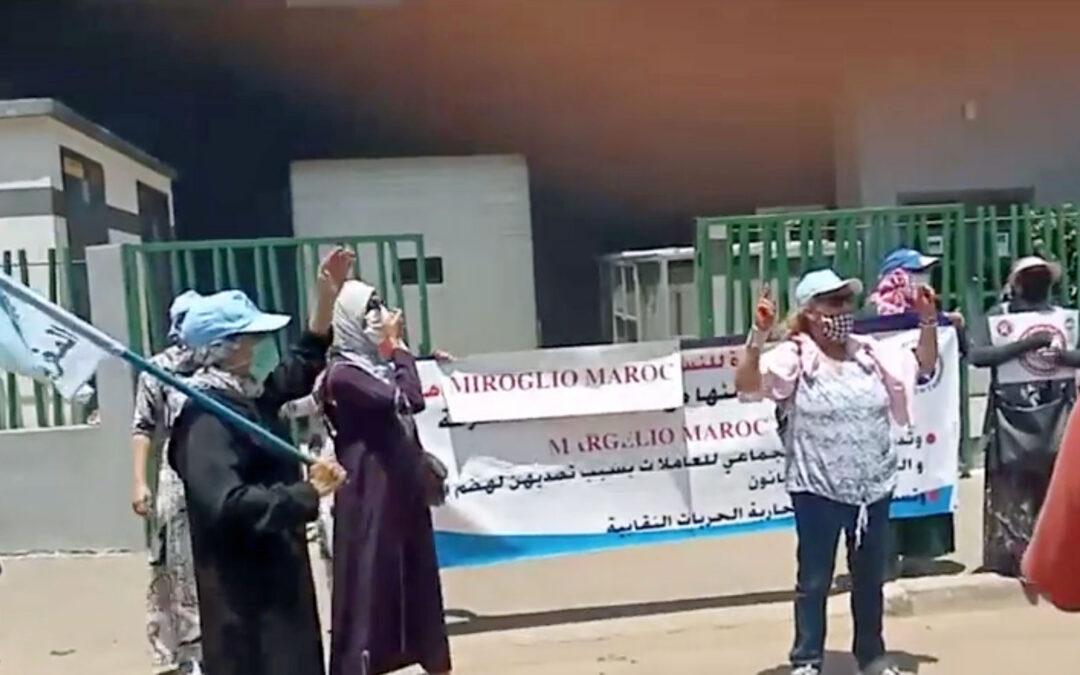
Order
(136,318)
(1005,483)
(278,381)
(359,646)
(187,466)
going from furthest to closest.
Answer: (136,318), (1005,483), (359,646), (278,381), (187,466)

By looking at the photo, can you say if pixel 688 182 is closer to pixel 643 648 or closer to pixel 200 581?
pixel 643 648

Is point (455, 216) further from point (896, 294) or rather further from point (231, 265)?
point (896, 294)

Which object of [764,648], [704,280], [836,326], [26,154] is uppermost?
[26,154]

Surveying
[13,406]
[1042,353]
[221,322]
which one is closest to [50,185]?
[13,406]

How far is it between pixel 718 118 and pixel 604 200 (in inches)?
61.4

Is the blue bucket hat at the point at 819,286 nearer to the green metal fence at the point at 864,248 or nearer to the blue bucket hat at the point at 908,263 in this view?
the blue bucket hat at the point at 908,263

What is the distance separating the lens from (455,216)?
48.7 feet

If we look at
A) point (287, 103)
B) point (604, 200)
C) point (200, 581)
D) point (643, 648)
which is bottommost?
point (643, 648)

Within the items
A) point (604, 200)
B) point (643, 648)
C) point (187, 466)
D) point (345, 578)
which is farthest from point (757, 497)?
point (604, 200)

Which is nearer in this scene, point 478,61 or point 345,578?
point 345,578

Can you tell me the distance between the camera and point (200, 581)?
387 cm

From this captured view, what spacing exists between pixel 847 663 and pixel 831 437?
1190 millimetres

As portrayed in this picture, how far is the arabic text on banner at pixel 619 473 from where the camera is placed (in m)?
6.32

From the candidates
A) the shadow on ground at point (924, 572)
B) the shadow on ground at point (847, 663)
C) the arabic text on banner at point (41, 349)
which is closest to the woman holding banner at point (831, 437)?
the shadow on ground at point (847, 663)
